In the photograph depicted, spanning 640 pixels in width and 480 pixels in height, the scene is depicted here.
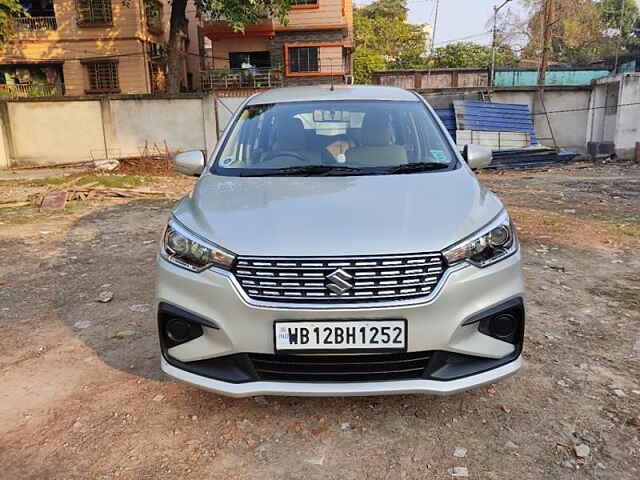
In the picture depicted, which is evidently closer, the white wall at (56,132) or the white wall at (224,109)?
the white wall at (224,109)

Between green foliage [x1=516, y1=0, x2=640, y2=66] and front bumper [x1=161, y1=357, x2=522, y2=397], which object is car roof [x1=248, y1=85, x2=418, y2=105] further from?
green foliage [x1=516, y1=0, x2=640, y2=66]

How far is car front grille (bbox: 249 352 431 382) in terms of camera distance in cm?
226

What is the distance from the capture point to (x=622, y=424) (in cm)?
249

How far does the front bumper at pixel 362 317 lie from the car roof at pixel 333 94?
1828 millimetres

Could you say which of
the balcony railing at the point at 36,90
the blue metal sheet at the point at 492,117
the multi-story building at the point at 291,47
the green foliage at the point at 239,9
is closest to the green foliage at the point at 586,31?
the multi-story building at the point at 291,47

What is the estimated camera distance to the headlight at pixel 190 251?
7.55ft

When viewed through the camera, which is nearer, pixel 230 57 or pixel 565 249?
pixel 565 249

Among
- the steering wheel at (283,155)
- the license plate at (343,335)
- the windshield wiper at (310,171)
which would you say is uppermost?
the steering wheel at (283,155)

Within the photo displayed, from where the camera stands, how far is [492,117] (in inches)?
558

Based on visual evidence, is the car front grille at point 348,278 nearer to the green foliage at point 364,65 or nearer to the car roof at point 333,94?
the car roof at point 333,94

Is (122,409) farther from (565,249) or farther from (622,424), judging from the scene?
(565,249)

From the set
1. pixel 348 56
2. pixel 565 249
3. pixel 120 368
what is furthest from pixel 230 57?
pixel 120 368

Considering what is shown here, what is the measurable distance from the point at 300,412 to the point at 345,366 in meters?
0.51

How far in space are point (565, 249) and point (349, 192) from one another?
3.75 m
